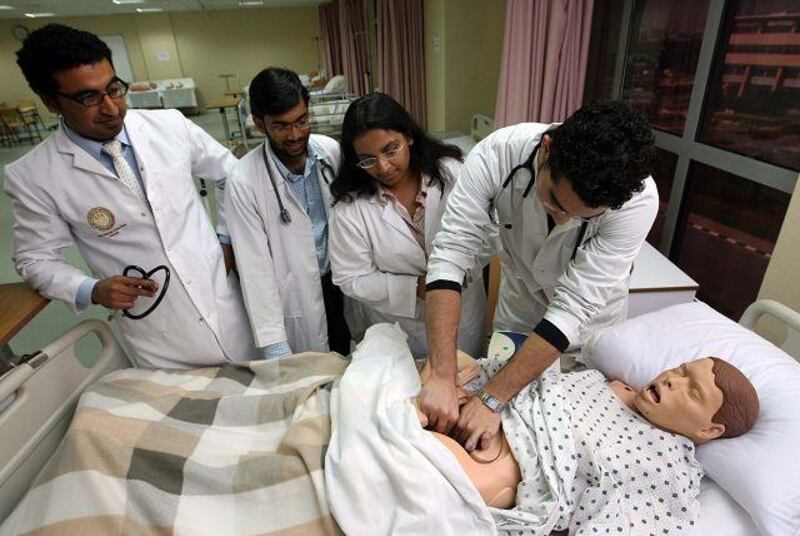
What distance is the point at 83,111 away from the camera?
1152 millimetres

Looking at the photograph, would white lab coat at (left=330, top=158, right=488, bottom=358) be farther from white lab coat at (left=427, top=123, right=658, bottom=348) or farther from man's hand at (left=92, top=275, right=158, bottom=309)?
man's hand at (left=92, top=275, right=158, bottom=309)

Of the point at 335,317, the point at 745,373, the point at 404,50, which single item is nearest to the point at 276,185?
the point at 335,317

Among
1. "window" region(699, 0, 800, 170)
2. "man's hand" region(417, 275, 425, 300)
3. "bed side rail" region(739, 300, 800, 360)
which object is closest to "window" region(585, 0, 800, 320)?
"window" region(699, 0, 800, 170)

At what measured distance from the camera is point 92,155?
1257 mm

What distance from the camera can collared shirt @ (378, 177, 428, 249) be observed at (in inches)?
53.3

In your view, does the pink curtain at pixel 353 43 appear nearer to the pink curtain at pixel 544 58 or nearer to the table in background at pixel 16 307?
the pink curtain at pixel 544 58

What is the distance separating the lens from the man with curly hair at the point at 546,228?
2.70 ft

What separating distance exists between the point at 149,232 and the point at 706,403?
5.05 feet

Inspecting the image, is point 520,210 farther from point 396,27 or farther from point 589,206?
point 396,27

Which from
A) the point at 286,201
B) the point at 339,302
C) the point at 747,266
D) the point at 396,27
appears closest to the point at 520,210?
the point at 286,201

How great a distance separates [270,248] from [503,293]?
2.80 feet

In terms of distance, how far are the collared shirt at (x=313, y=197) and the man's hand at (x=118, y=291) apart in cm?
52

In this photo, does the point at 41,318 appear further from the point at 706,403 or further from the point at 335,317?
the point at 706,403

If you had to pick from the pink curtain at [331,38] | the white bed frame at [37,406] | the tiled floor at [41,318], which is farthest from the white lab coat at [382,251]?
the pink curtain at [331,38]
